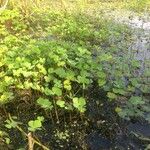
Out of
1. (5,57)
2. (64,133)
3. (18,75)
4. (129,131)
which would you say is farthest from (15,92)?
(129,131)

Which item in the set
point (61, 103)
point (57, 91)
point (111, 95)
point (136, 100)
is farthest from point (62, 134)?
point (136, 100)

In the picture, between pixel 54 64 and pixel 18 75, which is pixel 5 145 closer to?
pixel 18 75

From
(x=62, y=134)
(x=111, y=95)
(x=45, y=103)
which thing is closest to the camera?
(x=62, y=134)

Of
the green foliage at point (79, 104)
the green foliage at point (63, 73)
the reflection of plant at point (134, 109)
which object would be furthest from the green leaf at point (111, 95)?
the green foliage at point (79, 104)

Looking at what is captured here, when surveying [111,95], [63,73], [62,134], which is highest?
[63,73]

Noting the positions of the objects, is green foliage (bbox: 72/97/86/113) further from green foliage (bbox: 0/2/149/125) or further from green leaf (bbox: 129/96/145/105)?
green leaf (bbox: 129/96/145/105)

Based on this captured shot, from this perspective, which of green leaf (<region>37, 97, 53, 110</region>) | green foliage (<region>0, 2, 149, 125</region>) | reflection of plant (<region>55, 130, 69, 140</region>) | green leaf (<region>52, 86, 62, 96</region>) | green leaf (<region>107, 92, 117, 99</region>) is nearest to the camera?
reflection of plant (<region>55, 130, 69, 140</region>)

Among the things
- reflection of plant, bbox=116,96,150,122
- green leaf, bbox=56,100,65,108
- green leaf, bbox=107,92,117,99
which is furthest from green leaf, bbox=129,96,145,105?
green leaf, bbox=56,100,65,108

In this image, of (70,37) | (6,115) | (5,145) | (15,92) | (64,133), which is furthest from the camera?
(70,37)

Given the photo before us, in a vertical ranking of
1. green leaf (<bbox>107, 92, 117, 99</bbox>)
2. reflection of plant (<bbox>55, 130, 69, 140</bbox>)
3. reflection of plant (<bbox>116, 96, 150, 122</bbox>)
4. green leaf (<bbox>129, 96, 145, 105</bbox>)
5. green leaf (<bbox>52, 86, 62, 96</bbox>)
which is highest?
green leaf (<bbox>52, 86, 62, 96</bbox>)

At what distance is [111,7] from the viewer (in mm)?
9719

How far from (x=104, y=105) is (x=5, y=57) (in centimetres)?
148

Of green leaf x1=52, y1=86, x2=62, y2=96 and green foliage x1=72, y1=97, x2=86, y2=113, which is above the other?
green leaf x1=52, y1=86, x2=62, y2=96

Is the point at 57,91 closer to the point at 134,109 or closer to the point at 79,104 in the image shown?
the point at 79,104
